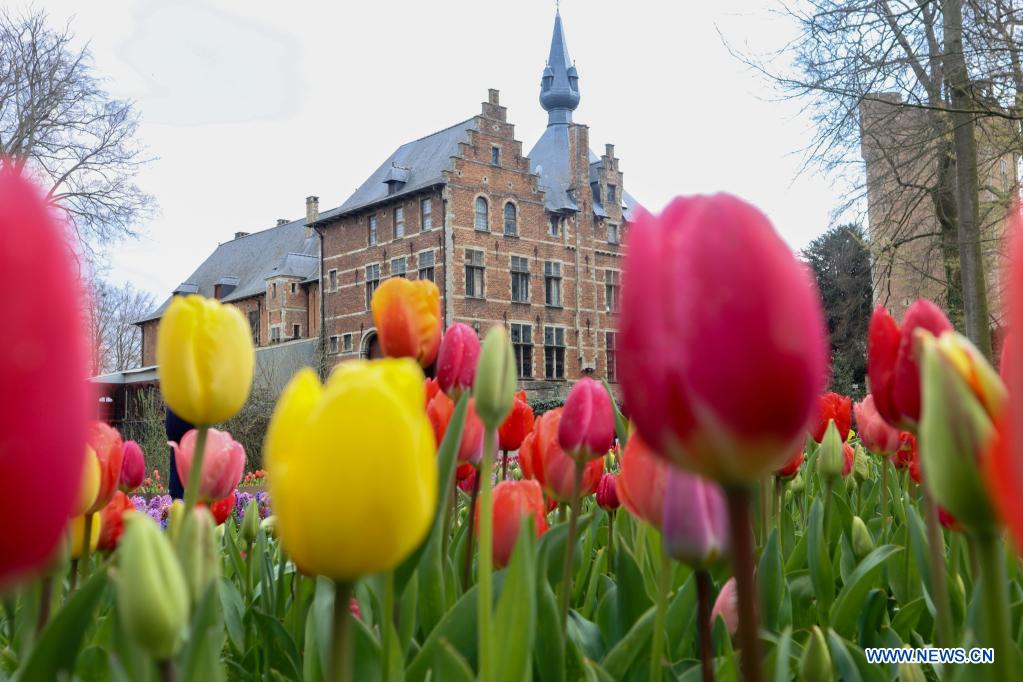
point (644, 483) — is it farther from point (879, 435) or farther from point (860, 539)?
point (879, 435)

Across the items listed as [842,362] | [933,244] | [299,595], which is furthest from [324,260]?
[299,595]

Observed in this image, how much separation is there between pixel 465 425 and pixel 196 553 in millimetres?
525

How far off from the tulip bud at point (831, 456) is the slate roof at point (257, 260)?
96.5 ft

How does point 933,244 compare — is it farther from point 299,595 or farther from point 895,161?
point 299,595

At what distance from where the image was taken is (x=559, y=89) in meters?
30.5

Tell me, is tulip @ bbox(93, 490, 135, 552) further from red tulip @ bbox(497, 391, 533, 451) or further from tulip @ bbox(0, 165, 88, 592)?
tulip @ bbox(0, 165, 88, 592)

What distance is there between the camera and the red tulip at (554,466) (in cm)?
105

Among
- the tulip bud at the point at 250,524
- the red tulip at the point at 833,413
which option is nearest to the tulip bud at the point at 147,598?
the tulip bud at the point at 250,524

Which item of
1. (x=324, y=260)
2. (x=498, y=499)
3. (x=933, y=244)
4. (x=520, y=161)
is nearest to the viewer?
(x=498, y=499)

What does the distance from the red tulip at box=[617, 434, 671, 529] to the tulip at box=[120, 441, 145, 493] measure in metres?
0.82

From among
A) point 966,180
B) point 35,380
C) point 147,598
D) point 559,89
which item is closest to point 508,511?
point 147,598

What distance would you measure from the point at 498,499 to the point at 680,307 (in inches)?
26.3

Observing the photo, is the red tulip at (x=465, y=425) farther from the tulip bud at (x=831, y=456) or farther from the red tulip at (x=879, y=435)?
the red tulip at (x=879, y=435)

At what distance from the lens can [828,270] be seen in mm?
26859
